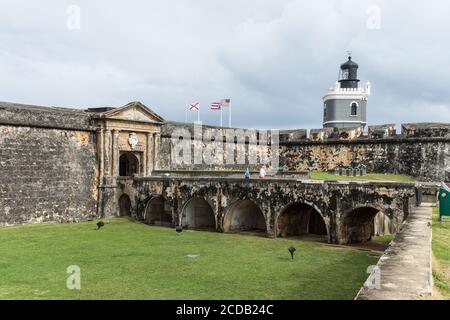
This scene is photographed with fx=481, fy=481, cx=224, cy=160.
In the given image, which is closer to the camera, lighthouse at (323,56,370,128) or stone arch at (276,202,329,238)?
stone arch at (276,202,329,238)

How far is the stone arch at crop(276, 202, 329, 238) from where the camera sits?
2048 centimetres

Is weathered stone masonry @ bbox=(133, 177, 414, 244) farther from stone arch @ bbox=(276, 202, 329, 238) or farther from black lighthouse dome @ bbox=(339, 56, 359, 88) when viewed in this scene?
black lighthouse dome @ bbox=(339, 56, 359, 88)

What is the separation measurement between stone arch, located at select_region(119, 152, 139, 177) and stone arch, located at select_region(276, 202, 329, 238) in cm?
1115

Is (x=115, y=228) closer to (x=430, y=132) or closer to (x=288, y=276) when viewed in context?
(x=288, y=276)

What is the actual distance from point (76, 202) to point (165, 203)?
4.81 metres

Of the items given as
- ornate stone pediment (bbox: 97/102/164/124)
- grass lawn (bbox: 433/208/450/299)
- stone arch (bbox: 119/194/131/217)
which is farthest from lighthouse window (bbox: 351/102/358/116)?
grass lawn (bbox: 433/208/450/299)

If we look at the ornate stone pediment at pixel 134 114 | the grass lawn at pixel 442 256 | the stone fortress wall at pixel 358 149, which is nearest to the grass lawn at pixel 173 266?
the grass lawn at pixel 442 256

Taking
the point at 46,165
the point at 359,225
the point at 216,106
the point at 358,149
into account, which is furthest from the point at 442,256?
the point at 216,106

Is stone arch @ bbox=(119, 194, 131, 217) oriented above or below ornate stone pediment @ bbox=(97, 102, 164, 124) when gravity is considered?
below

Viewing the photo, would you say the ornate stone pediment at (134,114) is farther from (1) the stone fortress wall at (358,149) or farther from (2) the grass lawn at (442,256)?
(2) the grass lawn at (442,256)

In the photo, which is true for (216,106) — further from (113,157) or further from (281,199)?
(281,199)

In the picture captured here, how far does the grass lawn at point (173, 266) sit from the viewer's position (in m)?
11.5
